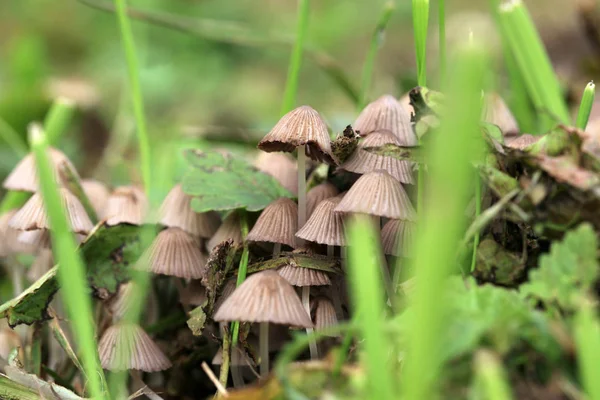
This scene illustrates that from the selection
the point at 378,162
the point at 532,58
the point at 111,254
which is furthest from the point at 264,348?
the point at 532,58

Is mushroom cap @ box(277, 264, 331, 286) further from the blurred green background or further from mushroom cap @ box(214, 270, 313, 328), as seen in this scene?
the blurred green background

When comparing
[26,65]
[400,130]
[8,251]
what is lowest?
[8,251]

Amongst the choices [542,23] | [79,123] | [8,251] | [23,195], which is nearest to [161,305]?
[8,251]

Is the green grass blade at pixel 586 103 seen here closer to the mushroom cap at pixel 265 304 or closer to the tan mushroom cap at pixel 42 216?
the mushroom cap at pixel 265 304

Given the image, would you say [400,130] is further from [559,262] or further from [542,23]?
[542,23]

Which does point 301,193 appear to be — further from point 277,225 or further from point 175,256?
point 175,256

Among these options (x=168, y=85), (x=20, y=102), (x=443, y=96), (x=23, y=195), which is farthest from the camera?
(x=168, y=85)

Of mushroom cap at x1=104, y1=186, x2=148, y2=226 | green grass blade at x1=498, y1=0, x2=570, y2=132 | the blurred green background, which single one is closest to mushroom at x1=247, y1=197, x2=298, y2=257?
mushroom cap at x1=104, y1=186, x2=148, y2=226
